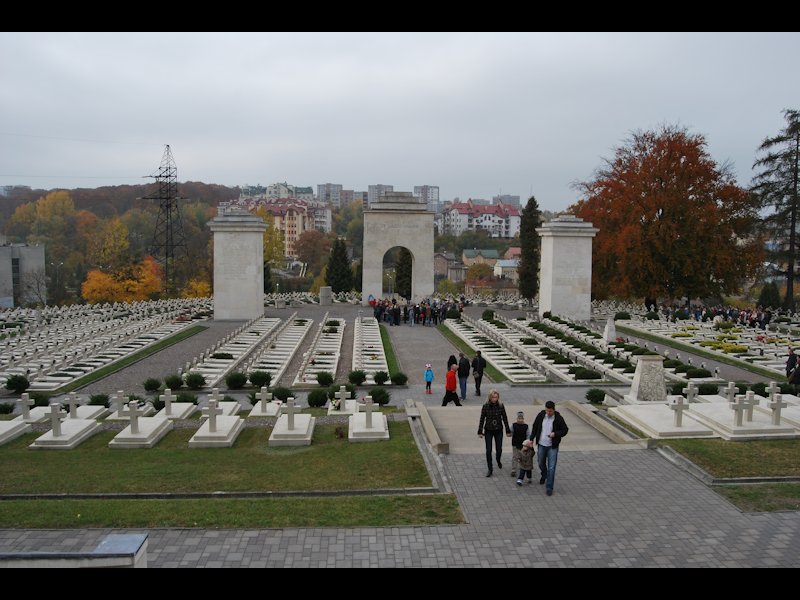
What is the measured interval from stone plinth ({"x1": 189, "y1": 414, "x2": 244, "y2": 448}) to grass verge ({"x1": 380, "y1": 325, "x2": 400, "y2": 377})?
892cm

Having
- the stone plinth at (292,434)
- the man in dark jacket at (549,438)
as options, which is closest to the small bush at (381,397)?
the stone plinth at (292,434)

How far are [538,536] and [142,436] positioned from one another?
7.97 meters

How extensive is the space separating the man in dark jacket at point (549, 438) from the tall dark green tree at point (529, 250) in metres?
40.5

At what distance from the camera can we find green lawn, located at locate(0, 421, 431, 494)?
10445 millimetres

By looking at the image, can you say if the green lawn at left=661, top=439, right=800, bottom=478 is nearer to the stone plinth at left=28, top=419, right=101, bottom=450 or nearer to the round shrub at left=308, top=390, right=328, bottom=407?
the round shrub at left=308, top=390, right=328, bottom=407

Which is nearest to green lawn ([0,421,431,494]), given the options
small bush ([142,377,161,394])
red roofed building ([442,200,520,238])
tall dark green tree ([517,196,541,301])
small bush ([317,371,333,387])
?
small bush ([142,377,161,394])

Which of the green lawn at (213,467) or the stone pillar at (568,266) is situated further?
the stone pillar at (568,266)

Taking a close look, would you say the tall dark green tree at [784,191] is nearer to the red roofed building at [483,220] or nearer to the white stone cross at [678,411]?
the white stone cross at [678,411]

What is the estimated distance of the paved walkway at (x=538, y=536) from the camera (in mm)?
7973

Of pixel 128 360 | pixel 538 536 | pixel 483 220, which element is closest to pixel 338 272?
pixel 128 360

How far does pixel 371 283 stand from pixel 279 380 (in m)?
25.7

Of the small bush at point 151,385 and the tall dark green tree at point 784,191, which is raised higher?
the tall dark green tree at point 784,191
